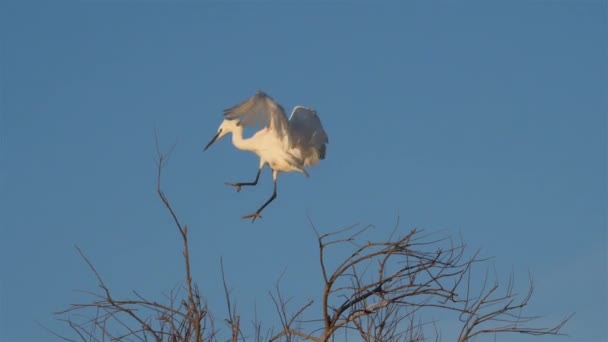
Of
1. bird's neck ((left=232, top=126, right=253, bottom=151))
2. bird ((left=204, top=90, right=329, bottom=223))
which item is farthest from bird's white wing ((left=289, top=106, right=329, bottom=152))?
bird's neck ((left=232, top=126, right=253, bottom=151))

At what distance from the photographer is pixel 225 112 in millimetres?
Answer: 8820

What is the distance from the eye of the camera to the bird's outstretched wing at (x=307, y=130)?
9805 mm

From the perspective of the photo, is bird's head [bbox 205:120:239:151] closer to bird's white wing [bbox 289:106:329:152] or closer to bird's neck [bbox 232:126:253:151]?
bird's neck [bbox 232:126:253:151]

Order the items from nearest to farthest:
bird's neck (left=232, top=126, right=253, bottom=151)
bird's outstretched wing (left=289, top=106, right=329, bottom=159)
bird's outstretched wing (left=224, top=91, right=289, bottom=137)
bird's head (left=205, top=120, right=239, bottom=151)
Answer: bird's outstretched wing (left=224, top=91, right=289, bottom=137)
bird's outstretched wing (left=289, top=106, right=329, bottom=159)
bird's neck (left=232, top=126, right=253, bottom=151)
bird's head (left=205, top=120, right=239, bottom=151)

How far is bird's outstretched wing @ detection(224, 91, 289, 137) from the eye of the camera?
8.88 metres

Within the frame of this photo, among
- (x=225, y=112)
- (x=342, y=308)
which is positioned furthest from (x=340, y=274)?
(x=225, y=112)

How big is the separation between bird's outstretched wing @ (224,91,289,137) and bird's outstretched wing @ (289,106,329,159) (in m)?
0.47

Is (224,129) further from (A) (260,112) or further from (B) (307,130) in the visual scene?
(A) (260,112)

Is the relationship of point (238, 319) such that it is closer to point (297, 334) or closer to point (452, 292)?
point (297, 334)

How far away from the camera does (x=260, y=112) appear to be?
29.8ft

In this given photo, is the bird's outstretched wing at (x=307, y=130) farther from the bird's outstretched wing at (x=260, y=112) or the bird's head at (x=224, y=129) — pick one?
the bird's head at (x=224, y=129)

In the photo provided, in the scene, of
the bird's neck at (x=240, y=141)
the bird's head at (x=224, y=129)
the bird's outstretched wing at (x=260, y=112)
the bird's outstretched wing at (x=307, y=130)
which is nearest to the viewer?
the bird's outstretched wing at (x=260, y=112)

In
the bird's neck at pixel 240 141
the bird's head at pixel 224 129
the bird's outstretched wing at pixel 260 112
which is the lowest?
the bird's outstretched wing at pixel 260 112

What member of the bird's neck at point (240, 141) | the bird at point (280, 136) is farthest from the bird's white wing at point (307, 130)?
the bird's neck at point (240, 141)
